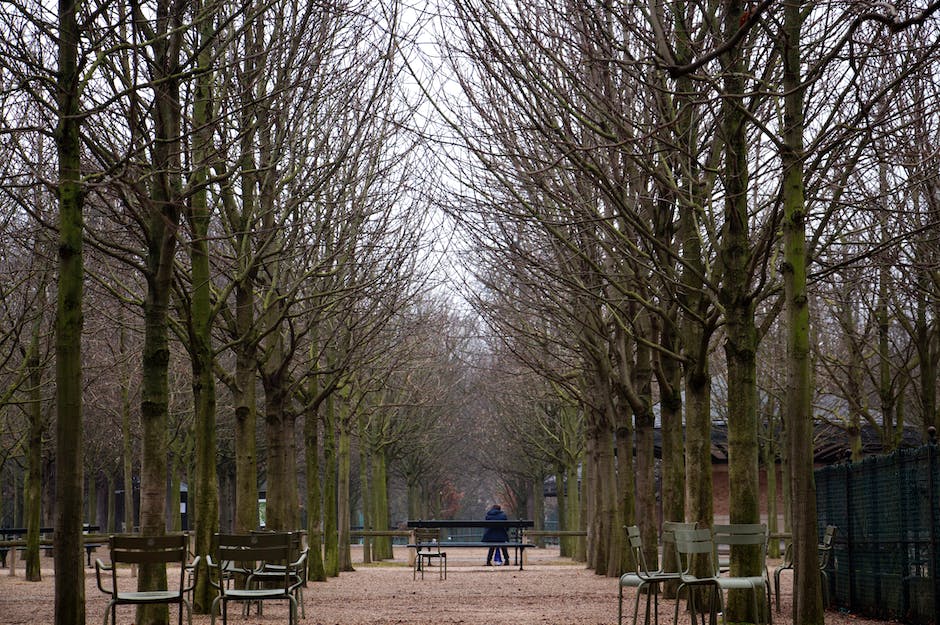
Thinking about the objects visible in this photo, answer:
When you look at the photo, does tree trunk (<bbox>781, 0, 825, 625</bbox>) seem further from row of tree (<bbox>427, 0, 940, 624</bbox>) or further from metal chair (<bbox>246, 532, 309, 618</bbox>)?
metal chair (<bbox>246, 532, 309, 618</bbox>)

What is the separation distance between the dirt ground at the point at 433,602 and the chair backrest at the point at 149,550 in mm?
3111

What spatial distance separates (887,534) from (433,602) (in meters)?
6.84

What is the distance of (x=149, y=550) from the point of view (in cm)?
1042

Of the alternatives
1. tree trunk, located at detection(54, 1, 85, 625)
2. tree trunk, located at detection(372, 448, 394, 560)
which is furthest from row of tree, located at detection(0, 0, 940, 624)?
tree trunk, located at detection(372, 448, 394, 560)

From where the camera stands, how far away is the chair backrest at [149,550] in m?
10.2

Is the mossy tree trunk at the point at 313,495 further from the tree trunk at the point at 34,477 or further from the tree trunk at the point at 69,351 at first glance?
the tree trunk at the point at 69,351

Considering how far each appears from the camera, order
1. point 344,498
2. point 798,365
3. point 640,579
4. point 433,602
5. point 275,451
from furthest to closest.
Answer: point 344,498, point 275,451, point 433,602, point 640,579, point 798,365

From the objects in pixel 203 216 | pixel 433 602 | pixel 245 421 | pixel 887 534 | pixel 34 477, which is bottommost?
pixel 433 602

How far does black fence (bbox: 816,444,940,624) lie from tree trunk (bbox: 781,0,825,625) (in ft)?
9.80

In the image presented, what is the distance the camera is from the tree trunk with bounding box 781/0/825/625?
948 cm

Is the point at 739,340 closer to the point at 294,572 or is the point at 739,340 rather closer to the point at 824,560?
the point at 824,560

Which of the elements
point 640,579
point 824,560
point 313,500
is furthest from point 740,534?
point 313,500

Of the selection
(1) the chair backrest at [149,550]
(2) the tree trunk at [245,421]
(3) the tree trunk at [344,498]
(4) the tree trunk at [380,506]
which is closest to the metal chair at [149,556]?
(1) the chair backrest at [149,550]

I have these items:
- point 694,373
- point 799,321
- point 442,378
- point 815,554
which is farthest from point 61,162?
point 442,378
